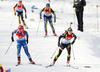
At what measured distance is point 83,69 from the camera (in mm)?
8953

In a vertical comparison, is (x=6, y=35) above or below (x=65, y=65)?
above

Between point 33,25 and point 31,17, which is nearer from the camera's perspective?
point 33,25

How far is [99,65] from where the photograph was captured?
31.9 feet

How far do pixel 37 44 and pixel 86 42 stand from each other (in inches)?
137

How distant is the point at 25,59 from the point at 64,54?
2430 mm

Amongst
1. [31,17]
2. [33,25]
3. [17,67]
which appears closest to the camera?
[17,67]

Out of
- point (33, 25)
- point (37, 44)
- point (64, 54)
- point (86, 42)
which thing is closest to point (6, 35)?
point (37, 44)

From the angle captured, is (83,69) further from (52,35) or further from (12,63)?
(52,35)

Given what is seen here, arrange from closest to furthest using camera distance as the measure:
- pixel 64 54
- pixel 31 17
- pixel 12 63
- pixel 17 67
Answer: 1. pixel 17 67
2. pixel 12 63
3. pixel 64 54
4. pixel 31 17

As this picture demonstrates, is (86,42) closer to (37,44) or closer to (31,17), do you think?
(37,44)

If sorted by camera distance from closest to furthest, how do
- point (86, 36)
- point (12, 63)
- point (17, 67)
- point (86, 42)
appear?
1. point (17, 67)
2. point (12, 63)
3. point (86, 42)
4. point (86, 36)

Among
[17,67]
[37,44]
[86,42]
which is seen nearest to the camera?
[17,67]

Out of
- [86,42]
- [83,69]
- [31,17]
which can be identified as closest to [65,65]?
[83,69]

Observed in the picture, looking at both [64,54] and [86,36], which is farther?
[86,36]
